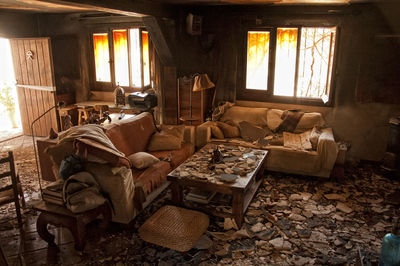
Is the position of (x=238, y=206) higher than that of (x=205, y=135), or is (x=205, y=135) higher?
(x=205, y=135)

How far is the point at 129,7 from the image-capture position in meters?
4.04

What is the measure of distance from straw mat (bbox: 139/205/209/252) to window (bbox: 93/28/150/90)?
3571 mm

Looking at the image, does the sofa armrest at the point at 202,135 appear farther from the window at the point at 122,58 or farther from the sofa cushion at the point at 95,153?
the sofa cushion at the point at 95,153

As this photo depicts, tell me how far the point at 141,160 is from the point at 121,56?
11.2 feet

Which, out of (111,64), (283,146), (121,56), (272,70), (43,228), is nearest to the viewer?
(43,228)

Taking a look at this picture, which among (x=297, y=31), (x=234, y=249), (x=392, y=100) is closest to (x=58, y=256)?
(x=234, y=249)

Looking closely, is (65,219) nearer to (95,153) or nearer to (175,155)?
(95,153)

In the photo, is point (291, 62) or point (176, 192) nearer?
point (176, 192)

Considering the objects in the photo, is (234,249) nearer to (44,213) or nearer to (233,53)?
(44,213)

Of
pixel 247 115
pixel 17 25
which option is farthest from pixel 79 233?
pixel 17 25

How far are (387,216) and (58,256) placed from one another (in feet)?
11.4

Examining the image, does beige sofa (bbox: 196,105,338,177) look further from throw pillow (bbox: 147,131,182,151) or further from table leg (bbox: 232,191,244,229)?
table leg (bbox: 232,191,244,229)

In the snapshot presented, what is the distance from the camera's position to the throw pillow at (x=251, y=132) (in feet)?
16.3

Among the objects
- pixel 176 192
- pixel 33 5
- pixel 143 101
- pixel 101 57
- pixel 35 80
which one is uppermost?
pixel 33 5
